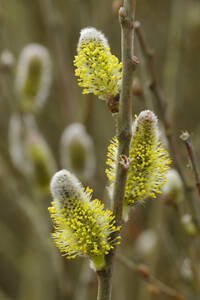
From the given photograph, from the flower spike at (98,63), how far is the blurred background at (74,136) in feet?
1.46

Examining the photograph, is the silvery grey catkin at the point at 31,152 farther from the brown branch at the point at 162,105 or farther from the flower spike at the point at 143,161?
the flower spike at the point at 143,161

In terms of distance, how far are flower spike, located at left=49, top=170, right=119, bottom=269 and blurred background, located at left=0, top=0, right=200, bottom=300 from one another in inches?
21.1

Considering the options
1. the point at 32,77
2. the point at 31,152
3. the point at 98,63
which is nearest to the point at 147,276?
the point at 98,63

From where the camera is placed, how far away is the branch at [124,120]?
0.65 metres

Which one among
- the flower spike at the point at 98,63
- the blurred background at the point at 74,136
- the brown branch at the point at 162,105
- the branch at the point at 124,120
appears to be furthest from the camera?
the blurred background at the point at 74,136

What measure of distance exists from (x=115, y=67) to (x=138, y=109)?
178cm

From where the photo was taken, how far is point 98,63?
0.76m

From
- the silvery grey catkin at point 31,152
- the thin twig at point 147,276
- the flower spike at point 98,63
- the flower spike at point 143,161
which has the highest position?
the silvery grey catkin at point 31,152

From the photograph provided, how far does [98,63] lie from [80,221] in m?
0.28

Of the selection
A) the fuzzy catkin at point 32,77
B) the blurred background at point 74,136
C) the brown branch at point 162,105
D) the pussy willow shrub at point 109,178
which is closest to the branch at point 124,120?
the pussy willow shrub at point 109,178

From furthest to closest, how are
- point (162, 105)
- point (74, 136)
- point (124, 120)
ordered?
point (74, 136)
point (162, 105)
point (124, 120)

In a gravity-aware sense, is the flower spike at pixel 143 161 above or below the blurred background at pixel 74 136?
below

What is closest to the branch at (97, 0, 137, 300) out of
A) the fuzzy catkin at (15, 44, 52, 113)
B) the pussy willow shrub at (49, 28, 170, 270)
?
the pussy willow shrub at (49, 28, 170, 270)

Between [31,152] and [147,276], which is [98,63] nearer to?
[147,276]
